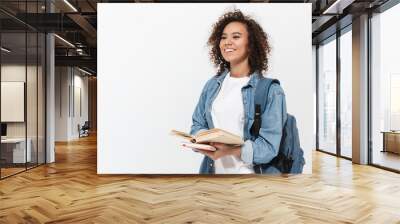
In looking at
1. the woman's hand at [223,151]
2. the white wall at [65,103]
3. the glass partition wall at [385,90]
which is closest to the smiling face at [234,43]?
the woman's hand at [223,151]

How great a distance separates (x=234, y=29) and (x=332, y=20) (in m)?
3.56

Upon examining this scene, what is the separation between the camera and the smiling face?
244 inches

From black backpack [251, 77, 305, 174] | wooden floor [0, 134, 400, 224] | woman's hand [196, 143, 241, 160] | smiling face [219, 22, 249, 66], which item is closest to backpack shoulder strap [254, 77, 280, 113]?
black backpack [251, 77, 305, 174]

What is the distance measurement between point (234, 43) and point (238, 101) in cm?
93

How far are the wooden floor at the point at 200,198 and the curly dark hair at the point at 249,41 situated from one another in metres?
1.87

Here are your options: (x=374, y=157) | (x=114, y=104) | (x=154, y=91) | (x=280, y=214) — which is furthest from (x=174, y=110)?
(x=374, y=157)

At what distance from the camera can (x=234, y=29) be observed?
6.28 m

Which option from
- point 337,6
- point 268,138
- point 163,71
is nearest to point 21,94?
point 163,71

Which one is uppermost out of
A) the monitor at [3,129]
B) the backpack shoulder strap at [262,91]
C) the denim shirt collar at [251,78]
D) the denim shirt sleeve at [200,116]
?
the denim shirt collar at [251,78]

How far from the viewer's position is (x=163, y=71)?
6395 millimetres

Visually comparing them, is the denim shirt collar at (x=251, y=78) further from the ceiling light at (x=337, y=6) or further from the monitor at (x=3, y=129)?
the monitor at (x=3, y=129)

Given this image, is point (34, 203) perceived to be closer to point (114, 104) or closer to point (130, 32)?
point (114, 104)

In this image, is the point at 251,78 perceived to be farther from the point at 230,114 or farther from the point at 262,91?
the point at 230,114

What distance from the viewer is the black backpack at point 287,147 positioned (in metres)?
6.19
